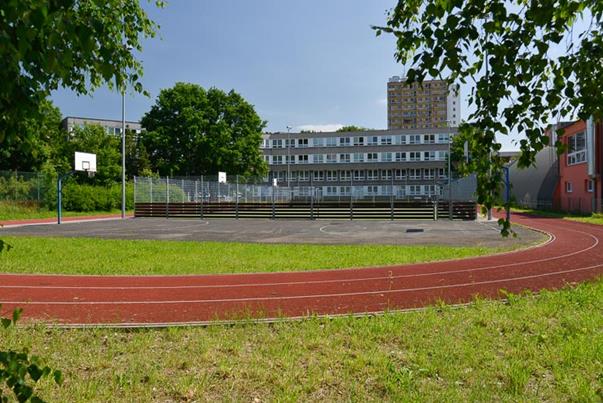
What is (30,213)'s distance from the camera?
3616 cm

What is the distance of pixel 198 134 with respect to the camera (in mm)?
60219

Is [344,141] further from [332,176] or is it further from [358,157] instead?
[332,176]

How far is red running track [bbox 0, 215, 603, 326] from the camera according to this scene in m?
7.34

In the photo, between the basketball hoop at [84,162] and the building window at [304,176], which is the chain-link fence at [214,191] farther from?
the building window at [304,176]

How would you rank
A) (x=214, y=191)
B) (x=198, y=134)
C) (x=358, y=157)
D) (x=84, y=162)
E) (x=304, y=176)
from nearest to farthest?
1. (x=84, y=162)
2. (x=214, y=191)
3. (x=198, y=134)
4. (x=358, y=157)
5. (x=304, y=176)

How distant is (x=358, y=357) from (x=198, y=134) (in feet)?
189

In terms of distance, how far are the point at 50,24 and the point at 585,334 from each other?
640 centimetres

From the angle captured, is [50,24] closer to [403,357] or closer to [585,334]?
[403,357]

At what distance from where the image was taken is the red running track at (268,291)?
7.34 m

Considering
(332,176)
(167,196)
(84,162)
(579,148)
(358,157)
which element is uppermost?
(358,157)

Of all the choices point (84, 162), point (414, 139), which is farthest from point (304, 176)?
point (84, 162)

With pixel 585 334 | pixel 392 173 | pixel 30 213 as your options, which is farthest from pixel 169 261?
pixel 392 173

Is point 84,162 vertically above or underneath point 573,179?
above

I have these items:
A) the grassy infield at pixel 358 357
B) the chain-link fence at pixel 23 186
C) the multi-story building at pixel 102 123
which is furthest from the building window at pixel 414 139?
the grassy infield at pixel 358 357
